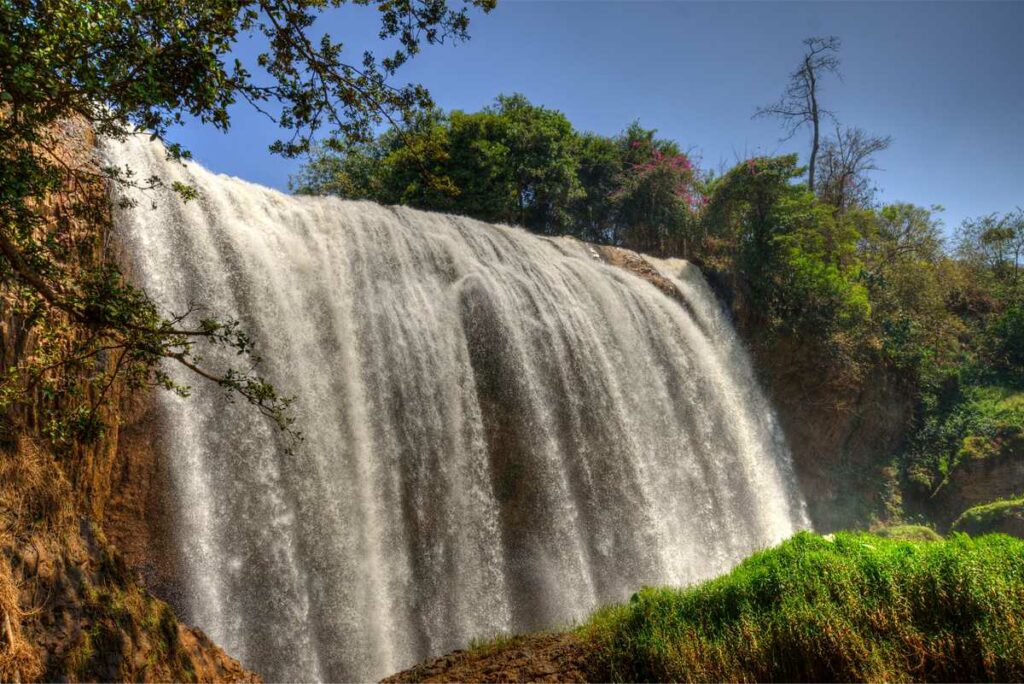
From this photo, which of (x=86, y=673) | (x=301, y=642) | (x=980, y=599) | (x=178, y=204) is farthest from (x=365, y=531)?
(x=980, y=599)

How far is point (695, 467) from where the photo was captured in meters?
15.2

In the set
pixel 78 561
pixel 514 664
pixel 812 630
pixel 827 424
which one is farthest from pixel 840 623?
pixel 827 424

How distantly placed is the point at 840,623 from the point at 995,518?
13.5 metres

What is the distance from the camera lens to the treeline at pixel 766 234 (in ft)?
69.5

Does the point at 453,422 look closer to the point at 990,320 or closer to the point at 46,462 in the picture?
the point at 46,462

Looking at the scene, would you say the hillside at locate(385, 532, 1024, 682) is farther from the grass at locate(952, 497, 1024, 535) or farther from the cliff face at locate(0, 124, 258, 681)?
the grass at locate(952, 497, 1024, 535)

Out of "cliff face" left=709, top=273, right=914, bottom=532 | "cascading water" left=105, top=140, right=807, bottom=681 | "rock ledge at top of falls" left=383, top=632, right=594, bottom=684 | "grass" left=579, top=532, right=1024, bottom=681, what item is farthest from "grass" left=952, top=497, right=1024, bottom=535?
"rock ledge at top of falls" left=383, top=632, right=594, bottom=684

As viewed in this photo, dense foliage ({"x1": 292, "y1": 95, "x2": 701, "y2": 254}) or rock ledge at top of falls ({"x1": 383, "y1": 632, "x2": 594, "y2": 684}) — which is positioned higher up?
dense foliage ({"x1": 292, "y1": 95, "x2": 701, "y2": 254})

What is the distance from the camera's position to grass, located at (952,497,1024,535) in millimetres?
15992

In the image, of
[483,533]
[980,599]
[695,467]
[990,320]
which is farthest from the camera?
[990,320]

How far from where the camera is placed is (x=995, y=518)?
646 inches

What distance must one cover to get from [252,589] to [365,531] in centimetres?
188

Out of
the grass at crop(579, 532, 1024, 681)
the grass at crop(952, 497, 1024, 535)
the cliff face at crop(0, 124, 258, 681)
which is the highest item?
the cliff face at crop(0, 124, 258, 681)

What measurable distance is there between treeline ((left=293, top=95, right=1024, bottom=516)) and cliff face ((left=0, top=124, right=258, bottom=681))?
40.4ft
